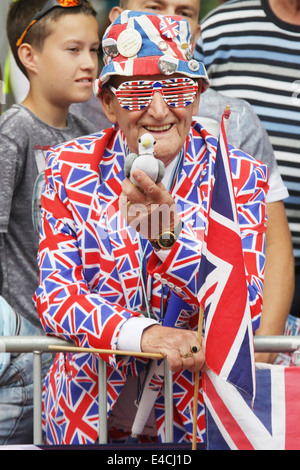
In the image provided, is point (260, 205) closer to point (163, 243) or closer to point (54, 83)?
point (163, 243)

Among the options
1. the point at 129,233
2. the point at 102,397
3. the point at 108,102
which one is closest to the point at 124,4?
the point at 108,102

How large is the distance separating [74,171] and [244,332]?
0.74 meters

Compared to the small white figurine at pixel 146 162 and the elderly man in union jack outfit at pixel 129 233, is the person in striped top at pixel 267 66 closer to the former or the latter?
the elderly man in union jack outfit at pixel 129 233

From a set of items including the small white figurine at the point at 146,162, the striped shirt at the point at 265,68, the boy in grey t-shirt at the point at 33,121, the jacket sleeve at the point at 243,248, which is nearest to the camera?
the small white figurine at the point at 146,162

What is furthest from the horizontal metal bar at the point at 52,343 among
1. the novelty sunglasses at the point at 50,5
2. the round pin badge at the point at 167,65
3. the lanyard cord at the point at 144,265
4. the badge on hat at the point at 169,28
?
the novelty sunglasses at the point at 50,5

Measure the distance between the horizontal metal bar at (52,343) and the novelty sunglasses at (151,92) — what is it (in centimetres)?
73

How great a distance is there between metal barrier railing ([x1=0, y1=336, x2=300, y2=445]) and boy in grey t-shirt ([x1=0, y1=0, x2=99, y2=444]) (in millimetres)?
463

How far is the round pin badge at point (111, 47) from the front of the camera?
267 centimetres

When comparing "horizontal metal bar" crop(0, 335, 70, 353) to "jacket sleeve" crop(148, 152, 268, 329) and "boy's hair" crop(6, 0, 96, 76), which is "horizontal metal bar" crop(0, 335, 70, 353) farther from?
"boy's hair" crop(6, 0, 96, 76)

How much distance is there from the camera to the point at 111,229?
8.81 feet

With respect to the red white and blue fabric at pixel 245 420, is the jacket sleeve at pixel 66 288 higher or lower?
higher
